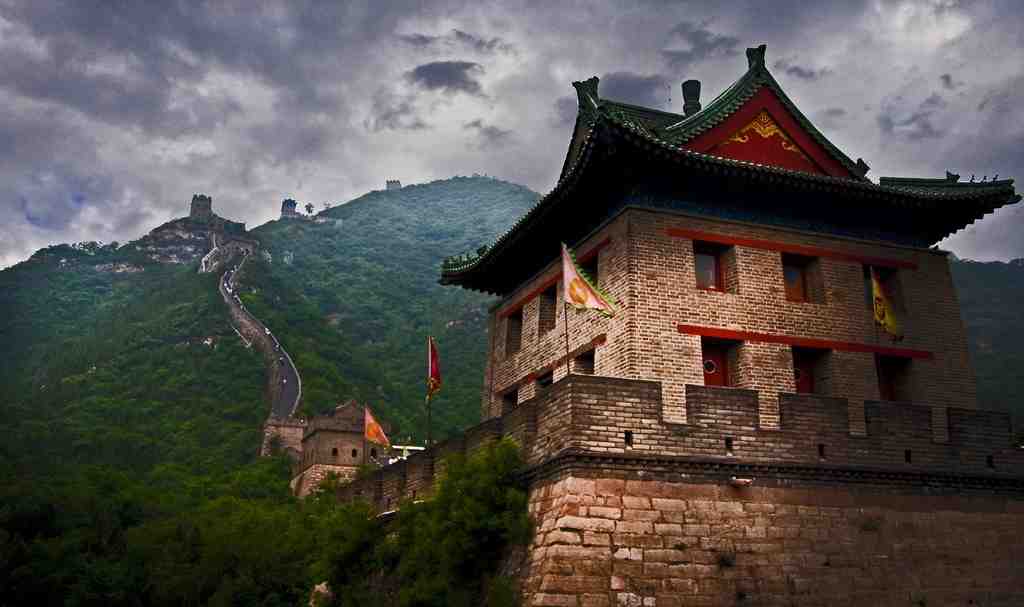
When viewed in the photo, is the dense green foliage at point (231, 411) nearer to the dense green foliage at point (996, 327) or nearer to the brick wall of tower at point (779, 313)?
the dense green foliage at point (996, 327)

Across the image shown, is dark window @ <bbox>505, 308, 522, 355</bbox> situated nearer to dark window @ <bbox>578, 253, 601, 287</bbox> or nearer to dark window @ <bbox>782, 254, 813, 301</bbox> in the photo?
dark window @ <bbox>578, 253, 601, 287</bbox>

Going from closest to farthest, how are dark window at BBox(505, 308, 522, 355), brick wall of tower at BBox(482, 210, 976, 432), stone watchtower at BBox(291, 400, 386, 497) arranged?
brick wall of tower at BBox(482, 210, 976, 432) → dark window at BBox(505, 308, 522, 355) → stone watchtower at BBox(291, 400, 386, 497)

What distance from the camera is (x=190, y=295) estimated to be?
374 feet

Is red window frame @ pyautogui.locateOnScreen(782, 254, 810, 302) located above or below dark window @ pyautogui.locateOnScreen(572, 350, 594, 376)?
above

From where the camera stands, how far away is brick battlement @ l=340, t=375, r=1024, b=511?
1306cm

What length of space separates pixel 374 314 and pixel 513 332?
11532cm

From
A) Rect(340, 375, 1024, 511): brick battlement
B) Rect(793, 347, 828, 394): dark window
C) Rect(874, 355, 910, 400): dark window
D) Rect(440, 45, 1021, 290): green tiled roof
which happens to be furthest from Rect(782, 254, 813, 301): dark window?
Rect(340, 375, 1024, 511): brick battlement

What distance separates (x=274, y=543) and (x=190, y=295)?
98.0 meters

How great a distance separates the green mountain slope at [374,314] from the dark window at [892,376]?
52.9m

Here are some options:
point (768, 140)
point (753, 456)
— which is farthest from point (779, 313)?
point (753, 456)

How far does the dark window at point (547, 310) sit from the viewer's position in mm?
20031

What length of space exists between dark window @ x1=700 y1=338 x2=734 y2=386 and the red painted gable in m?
3.95

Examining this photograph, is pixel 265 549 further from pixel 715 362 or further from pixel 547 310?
pixel 715 362

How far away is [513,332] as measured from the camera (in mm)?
22125
